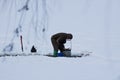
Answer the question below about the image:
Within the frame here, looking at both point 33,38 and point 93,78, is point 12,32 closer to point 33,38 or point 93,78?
point 33,38

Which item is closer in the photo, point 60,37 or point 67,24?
point 60,37

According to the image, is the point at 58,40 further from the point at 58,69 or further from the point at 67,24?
the point at 67,24

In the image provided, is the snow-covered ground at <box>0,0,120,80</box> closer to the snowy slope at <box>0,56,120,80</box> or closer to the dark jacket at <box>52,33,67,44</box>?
the snowy slope at <box>0,56,120,80</box>

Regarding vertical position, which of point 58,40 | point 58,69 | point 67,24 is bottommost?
point 58,69

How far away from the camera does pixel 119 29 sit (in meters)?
9.78

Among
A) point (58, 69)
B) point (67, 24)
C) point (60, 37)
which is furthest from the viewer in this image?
point (67, 24)

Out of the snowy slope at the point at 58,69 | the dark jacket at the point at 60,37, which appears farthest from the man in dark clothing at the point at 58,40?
the snowy slope at the point at 58,69

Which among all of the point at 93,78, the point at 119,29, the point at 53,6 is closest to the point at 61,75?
the point at 93,78

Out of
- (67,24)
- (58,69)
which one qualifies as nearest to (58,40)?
(58,69)

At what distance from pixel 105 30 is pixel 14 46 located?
3.12 metres

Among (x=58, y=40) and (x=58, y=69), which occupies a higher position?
(x=58, y=40)

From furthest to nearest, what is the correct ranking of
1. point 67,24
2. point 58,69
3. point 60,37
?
point 67,24 → point 60,37 → point 58,69

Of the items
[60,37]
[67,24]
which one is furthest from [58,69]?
[67,24]

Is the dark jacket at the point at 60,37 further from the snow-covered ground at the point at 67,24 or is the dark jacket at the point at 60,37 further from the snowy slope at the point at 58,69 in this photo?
the snow-covered ground at the point at 67,24
